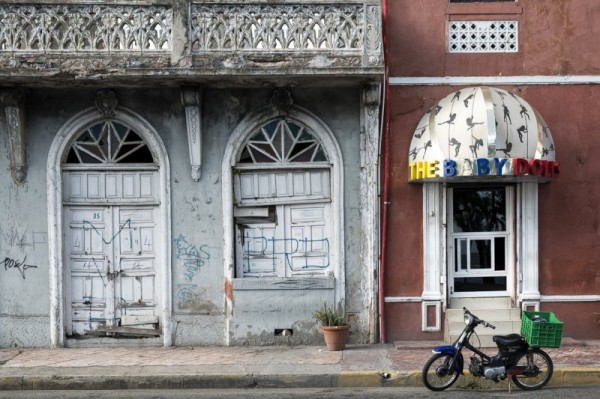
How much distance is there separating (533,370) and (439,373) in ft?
3.87

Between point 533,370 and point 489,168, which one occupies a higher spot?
point 489,168

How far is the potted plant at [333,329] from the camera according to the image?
12.5 meters

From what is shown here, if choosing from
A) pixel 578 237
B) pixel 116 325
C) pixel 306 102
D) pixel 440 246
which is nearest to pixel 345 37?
pixel 306 102

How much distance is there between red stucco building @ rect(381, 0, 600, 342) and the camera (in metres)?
13.1

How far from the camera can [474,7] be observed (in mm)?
13047

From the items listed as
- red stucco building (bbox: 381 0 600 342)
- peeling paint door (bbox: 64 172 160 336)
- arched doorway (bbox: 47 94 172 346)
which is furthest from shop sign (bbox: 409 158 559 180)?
peeling paint door (bbox: 64 172 160 336)

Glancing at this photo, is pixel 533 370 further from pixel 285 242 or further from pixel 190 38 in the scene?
pixel 190 38

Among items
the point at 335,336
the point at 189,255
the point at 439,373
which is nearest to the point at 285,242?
the point at 189,255

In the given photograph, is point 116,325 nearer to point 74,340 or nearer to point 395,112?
point 74,340

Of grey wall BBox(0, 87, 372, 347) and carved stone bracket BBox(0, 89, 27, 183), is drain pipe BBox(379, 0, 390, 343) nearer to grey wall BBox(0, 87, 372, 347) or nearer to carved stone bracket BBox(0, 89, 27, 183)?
grey wall BBox(0, 87, 372, 347)

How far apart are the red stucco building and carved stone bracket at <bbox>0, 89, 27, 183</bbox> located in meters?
5.49

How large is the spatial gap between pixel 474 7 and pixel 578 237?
152 inches

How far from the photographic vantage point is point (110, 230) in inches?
523

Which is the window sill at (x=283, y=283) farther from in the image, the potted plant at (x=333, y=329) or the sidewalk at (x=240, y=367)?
the sidewalk at (x=240, y=367)
